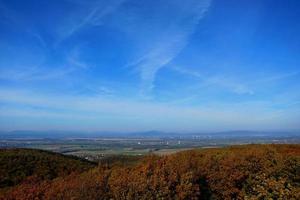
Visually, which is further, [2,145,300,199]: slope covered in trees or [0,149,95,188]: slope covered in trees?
[0,149,95,188]: slope covered in trees

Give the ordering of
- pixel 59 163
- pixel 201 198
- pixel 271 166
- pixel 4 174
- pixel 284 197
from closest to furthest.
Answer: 1. pixel 284 197
2. pixel 201 198
3. pixel 271 166
4. pixel 4 174
5. pixel 59 163

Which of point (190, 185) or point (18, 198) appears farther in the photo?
point (190, 185)

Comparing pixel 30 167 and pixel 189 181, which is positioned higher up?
pixel 30 167

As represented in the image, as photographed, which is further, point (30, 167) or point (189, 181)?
point (30, 167)

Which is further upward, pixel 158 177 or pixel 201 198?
pixel 158 177

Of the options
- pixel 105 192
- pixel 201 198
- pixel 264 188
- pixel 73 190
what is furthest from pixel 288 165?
pixel 73 190

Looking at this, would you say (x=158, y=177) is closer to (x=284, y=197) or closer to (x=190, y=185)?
(x=190, y=185)

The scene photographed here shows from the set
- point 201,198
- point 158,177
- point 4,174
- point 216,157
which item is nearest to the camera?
point 158,177

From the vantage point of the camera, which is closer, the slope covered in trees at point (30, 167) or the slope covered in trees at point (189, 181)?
the slope covered in trees at point (189, 181)
